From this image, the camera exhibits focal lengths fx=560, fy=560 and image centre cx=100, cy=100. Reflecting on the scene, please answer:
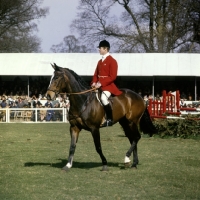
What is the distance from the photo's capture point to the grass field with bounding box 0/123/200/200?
852cm

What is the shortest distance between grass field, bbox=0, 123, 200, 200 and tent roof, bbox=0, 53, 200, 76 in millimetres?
22550

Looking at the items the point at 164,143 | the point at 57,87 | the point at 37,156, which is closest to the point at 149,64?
the point at 164,143

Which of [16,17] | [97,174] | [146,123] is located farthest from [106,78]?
[16,17]

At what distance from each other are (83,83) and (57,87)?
682 millimetres

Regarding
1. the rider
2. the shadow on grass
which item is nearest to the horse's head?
the rider

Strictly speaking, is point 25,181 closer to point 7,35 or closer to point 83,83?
point 83,83

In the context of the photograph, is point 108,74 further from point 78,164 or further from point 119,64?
point 119,64

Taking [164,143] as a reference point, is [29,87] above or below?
above

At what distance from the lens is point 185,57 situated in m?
39.9

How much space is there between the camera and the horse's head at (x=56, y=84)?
35.5ft

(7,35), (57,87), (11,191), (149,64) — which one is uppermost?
(7,35)

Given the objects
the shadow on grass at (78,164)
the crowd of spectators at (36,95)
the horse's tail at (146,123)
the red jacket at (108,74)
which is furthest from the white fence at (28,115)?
the red jacket at (108,74)

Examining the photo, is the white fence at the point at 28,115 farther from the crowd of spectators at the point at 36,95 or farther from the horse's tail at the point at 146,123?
the horse's tail at the point at 146,123

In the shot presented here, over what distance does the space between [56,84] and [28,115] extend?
23.7 m
